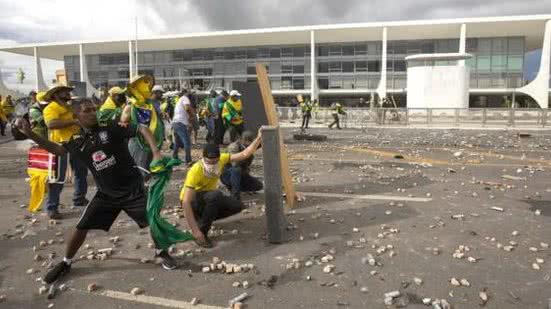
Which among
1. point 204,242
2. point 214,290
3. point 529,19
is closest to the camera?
point 214,290

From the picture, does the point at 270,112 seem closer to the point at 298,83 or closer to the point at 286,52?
the point at 298,83

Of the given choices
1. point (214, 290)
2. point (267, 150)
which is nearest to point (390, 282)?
point (214, 290)

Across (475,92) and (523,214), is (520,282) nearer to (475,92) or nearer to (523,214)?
(523,214)

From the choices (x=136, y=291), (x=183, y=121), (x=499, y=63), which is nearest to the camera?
(x=136, y=291)

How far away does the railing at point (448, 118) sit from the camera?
2431 cm

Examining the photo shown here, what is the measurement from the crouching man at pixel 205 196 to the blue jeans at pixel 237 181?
1.37m

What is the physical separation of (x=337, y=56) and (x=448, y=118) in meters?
34.4

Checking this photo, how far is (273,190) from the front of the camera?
5133mm

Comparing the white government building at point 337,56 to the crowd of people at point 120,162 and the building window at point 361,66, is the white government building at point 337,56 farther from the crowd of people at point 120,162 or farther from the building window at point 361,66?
the crowd of people at point 120,162

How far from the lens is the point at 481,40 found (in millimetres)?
53219

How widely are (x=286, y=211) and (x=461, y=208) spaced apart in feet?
8.38

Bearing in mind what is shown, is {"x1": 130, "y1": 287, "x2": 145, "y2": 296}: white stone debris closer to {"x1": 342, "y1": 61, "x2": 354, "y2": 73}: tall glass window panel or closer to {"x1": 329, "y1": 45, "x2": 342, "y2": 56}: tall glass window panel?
{"x1": 342, "y1": 61, "x2": 354, "y2": 73}: tall glass window panel

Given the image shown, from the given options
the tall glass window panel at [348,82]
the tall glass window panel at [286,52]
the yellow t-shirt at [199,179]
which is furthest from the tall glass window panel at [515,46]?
the yellow t-shirt at [199,179]

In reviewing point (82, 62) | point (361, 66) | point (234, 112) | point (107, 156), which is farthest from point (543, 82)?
point (82, 62)
